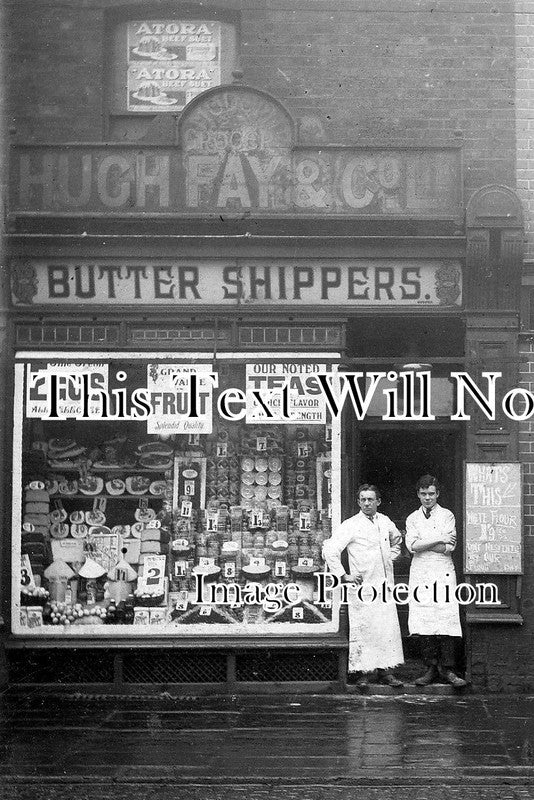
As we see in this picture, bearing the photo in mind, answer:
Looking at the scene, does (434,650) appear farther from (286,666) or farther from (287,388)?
(287,388)

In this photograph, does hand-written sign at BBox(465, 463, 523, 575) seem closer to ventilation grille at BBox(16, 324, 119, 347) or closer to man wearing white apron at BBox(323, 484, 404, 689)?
man wearing white apron at BBox(323, 484, 404, 689)

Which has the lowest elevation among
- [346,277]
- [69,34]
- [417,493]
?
[417,493]

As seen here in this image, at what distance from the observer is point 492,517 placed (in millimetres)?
10180

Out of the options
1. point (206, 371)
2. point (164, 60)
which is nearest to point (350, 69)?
point (164, 60)

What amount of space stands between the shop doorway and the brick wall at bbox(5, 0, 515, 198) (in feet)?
8.35

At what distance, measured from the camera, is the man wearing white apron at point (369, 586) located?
400 inches

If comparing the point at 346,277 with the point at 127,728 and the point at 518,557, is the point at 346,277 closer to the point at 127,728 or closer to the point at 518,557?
the point at 518,557

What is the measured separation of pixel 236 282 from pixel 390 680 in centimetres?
395

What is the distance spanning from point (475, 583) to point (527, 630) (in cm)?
64

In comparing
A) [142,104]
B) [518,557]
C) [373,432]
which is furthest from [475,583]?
[142,104]

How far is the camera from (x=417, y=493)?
35.9 ft

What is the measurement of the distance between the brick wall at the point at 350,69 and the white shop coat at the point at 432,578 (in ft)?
10.5

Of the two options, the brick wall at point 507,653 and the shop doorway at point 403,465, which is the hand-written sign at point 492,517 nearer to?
the brick wall at point 507,653

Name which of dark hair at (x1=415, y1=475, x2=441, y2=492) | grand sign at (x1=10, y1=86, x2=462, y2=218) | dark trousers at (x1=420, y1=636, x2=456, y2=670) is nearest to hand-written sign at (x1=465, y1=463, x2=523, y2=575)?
dark hair at (x1=415, y1=475, x2=441, y2=492)
